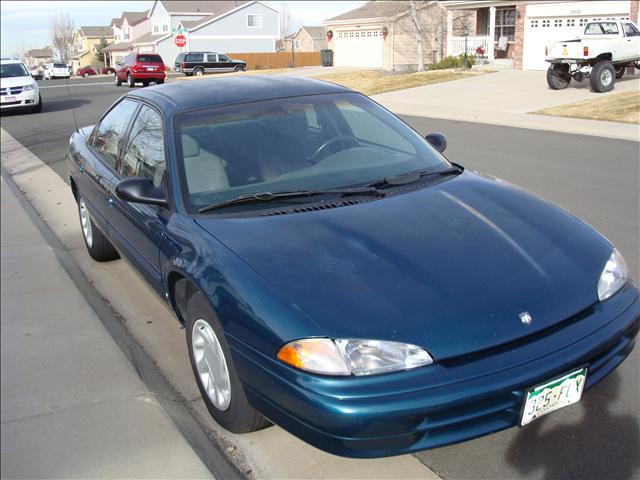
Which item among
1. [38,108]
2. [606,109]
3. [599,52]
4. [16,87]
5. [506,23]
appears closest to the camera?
[606,109]

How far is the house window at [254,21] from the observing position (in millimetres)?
65438

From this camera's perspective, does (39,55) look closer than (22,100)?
No

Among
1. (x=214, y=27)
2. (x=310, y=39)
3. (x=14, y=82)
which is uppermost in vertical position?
(x=214, y=27)

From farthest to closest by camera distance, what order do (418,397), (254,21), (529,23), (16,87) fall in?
(254,21) → (529,23) → (16,87) → (418,397)

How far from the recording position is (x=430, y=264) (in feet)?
8.96

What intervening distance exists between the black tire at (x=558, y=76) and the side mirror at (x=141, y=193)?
60.2ft

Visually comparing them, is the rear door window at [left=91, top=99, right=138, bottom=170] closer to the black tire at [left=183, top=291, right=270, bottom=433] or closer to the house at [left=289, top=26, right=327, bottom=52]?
the black tire at [left=183, top=291, right=270, bottom=433]

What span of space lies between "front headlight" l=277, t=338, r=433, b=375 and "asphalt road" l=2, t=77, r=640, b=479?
28.5 inches

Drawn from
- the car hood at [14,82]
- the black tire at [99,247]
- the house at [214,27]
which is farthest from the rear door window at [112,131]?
the house at [214,27]

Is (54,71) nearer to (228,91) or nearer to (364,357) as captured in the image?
(228,91)

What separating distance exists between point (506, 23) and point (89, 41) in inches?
3324

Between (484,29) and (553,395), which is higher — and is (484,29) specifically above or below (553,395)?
above

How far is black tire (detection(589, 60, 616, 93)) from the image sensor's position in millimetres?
18203

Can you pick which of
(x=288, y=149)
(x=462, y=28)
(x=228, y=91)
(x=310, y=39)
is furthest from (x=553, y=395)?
(x=310, y=39)
